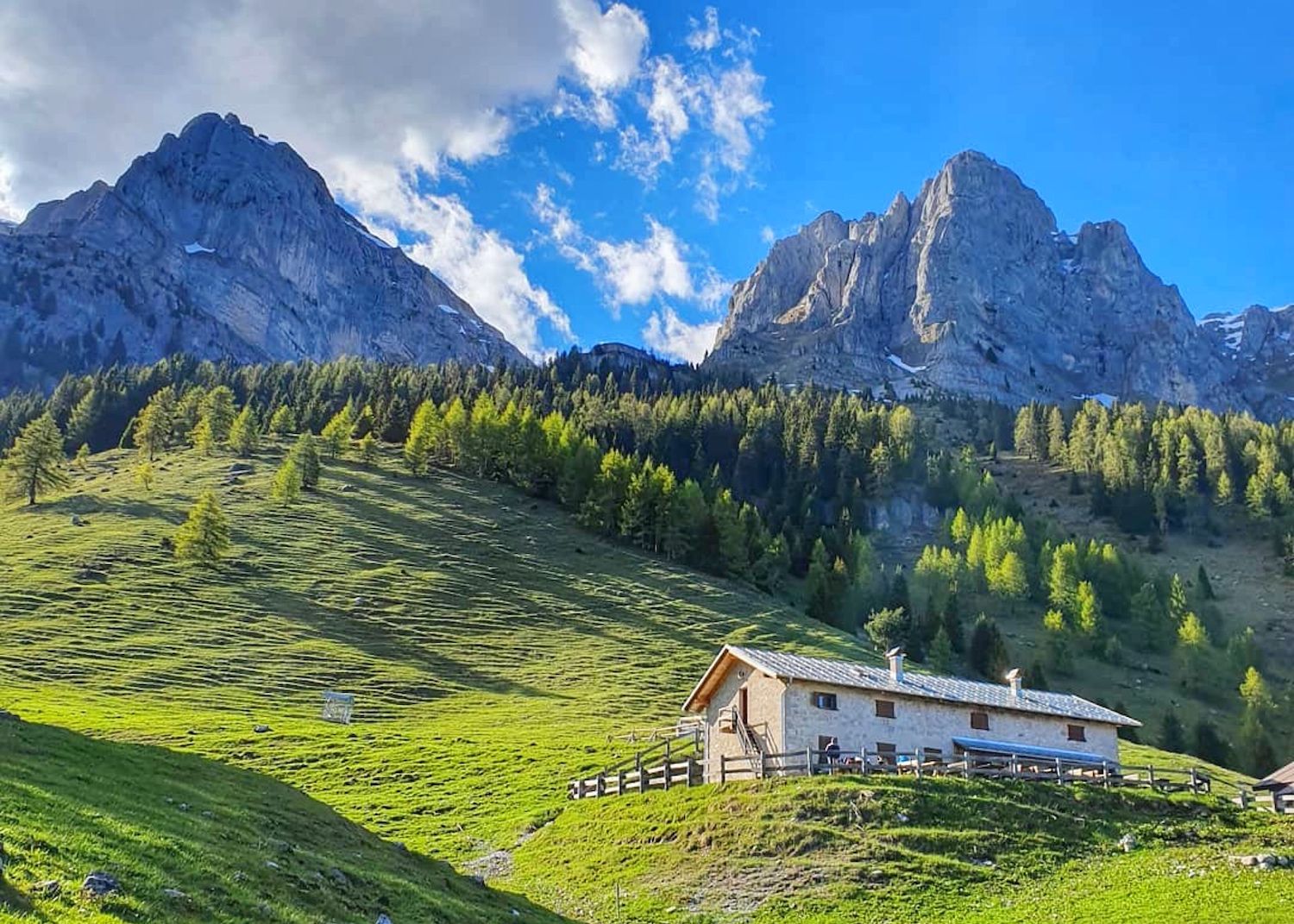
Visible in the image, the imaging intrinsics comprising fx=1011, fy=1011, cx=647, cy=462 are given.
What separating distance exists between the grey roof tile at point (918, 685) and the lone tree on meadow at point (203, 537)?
7107cm

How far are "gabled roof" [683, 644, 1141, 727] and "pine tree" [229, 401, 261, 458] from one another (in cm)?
11512

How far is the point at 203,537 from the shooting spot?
332ft

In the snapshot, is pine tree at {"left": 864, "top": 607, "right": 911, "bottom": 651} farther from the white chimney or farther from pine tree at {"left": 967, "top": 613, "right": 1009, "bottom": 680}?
the white chimney

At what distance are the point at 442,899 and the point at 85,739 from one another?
42.7ft

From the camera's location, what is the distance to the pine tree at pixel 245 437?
149125 millimetres

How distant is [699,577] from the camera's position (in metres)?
115

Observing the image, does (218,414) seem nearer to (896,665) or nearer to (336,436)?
(336,436)

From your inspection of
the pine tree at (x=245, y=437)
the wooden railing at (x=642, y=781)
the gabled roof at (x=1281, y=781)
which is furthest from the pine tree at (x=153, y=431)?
the gabled roof at (x=1281, y=781)

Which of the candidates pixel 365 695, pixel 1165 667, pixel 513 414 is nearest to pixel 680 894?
pixel 365 695

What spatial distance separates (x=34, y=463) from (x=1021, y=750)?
119 metres

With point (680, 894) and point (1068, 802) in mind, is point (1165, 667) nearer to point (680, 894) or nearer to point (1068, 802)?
point (1068, 802)

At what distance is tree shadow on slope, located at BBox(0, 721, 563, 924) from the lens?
15.0 meters

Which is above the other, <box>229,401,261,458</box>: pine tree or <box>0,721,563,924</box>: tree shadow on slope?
<box>229,401,261,458</box>: pine tree

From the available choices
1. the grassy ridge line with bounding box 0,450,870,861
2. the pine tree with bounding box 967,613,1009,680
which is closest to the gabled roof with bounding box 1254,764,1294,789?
the grassy ridge line with bounding box 0,450,870,861
